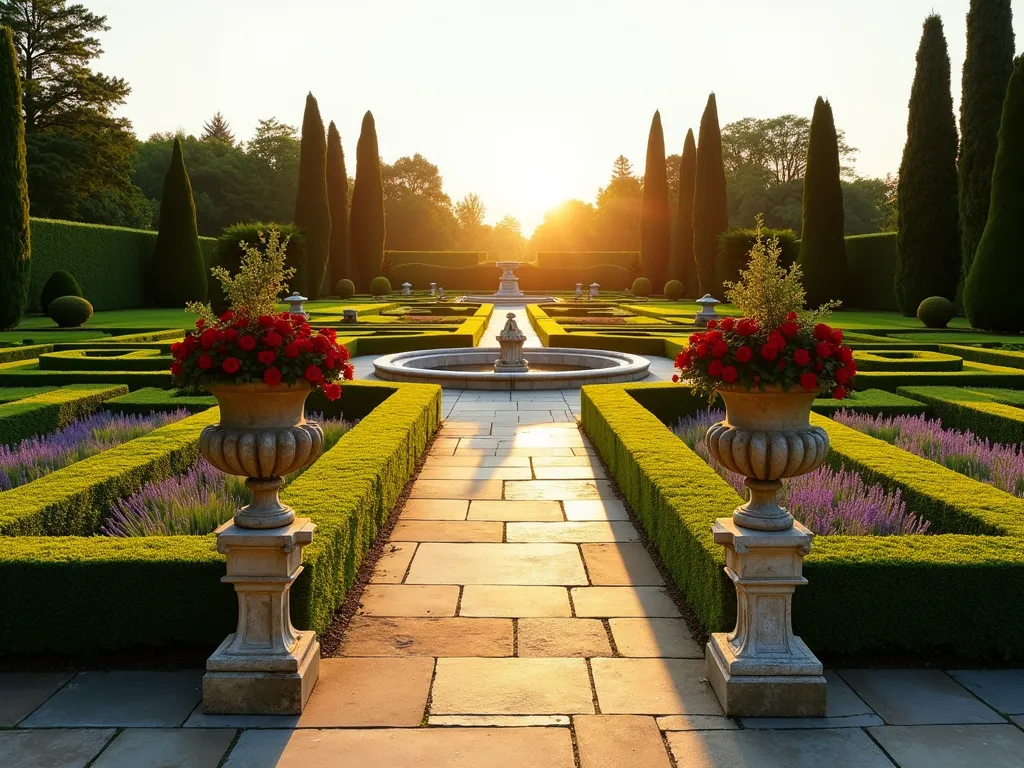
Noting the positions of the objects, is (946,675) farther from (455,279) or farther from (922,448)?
(455,279)

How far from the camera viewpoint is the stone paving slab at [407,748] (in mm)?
2850

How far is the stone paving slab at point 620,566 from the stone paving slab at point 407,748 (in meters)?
1.65

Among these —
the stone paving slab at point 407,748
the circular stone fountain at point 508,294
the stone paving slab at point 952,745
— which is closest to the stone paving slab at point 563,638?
the stone paving slab at point 407,748

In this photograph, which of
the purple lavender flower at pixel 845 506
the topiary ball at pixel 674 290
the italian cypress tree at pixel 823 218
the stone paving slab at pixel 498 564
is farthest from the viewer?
the topiary ball at pixel 674 290

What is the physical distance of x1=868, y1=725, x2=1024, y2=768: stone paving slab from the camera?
2.86m

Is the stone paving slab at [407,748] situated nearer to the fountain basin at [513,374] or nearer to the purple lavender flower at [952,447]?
the purple lavender flower at [952,447]

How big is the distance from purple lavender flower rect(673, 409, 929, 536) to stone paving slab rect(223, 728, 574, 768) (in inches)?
102

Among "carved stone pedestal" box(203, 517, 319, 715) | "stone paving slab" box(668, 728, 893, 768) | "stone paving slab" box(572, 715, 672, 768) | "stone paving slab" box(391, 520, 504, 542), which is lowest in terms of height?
"stone paving slab" box(668, 728, 893, 768)

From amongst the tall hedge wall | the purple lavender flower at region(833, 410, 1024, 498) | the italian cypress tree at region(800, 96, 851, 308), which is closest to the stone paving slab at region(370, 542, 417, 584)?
the purple lavender flower at region(833, 410, 1024, 498)

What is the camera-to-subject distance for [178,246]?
28266 millimetres

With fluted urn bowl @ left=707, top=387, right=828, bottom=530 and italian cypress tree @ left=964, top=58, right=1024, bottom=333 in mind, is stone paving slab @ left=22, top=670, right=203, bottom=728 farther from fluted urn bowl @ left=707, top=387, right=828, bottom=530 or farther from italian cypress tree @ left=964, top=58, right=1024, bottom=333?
italian cypress tree @ left=964, top=58, right=1024, bottom=333

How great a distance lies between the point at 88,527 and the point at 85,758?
7.71 ft

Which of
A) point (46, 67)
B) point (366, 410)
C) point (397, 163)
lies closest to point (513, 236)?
point (397, 163)

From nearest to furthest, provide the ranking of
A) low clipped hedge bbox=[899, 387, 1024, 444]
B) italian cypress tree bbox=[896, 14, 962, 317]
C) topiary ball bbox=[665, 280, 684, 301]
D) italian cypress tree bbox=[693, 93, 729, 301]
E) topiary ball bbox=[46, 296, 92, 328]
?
1. low clipped hedge bbox=[899, 387, 1024, 444]
2. topiary ball bbox=[46, 296, 92, 328]
3. italian cypress tree bbox=[896, 14, 962, 317]
4. italian cypress tree bbox=[693, 93, 729, 301]
5. topiary ball bbox=[665, 280, 684, 301]
